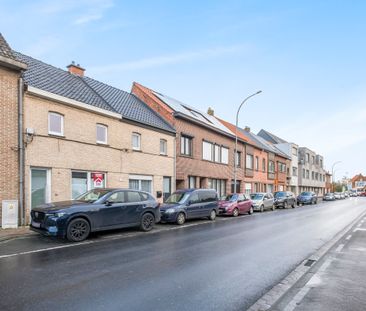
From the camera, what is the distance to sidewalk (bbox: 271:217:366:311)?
15.4ft

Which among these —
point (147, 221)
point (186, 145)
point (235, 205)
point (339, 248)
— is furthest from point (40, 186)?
point (186, 145)

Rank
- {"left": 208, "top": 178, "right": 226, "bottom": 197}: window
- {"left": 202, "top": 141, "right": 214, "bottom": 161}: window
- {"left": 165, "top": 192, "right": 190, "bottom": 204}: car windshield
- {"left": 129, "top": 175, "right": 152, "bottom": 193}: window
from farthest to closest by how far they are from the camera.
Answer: {"left": 208, "top": 178, "right": 226, "bottom": 197}: window → {"left": 202, "top": 141, "right": 214, "bottom": 161}: window → {"left": 129, "top": 175, "right": 152, "bottom": 193}: window → {"left": 165, "top": 192, "right": 190, "bottom": 204}: car windshield

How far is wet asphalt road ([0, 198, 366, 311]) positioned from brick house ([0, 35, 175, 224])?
13.1 ft

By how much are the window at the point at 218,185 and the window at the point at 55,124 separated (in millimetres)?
14946

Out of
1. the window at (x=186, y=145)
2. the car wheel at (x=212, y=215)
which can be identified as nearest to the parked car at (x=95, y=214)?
the car wheel at (x=212, y=215)

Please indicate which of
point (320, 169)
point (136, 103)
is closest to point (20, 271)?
point (136, 103)

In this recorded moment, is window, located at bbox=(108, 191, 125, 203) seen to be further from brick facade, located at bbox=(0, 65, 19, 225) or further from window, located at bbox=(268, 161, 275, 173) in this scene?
window, located at bbox=(268, 161, 275, 173)

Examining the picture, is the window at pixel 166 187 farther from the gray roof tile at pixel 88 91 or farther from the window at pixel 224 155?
the window at pixel 224 155

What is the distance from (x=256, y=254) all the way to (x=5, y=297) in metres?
5.62

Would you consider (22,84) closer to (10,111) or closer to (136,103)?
(10,111)

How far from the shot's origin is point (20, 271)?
6.29 meters

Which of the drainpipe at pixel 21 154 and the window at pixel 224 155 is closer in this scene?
the drainpipe at pixel 21 154

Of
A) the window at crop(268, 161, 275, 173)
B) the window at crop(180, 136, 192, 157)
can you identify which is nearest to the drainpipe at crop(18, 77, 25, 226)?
the window at crop(180, 136, 192, 157)

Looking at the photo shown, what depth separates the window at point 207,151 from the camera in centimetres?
2627
